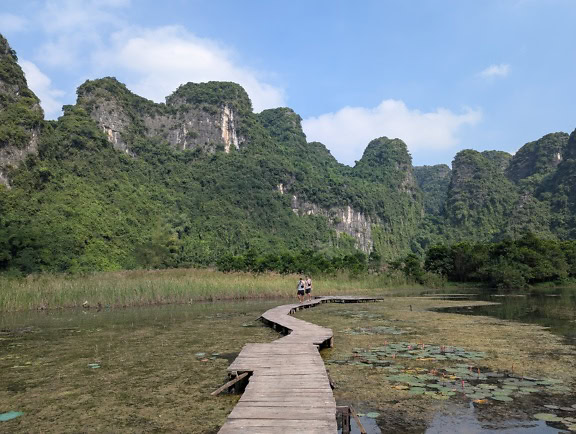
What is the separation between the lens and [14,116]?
45438 mm

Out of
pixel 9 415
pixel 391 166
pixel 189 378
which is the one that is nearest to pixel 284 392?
pixel 189 378

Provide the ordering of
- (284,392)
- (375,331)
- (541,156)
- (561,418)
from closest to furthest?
(561,418)
(284,392)
(375,331)
(541,156)

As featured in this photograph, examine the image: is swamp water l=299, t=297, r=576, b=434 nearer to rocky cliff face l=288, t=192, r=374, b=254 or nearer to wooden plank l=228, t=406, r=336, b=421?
wooden plank l=228, t=406, r=336, b=421

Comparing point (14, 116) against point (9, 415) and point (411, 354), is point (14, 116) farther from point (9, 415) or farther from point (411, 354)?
point (411, 354)

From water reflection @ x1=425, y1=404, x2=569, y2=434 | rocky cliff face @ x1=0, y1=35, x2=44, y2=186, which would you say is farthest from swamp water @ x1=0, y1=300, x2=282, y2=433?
rocky cliff face @ x1=0, y1=35, x2=44, y2=186

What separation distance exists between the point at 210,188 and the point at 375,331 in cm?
6450

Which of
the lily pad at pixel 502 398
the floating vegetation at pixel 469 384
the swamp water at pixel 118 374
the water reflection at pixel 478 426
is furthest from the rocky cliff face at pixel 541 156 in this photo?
the water reflection at pixel 478 426

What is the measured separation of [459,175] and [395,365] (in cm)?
9262

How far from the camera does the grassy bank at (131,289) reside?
1482 centimetres

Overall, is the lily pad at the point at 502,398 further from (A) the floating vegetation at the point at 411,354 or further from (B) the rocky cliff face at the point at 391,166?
(B) the rocky cliff face at the point at 391,166

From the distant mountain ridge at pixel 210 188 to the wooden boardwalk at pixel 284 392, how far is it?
2217 centimetres

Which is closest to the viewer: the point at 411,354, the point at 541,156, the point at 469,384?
the point at 469,384

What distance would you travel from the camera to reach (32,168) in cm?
4650

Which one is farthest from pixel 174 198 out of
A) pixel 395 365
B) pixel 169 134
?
pixel 395 365
